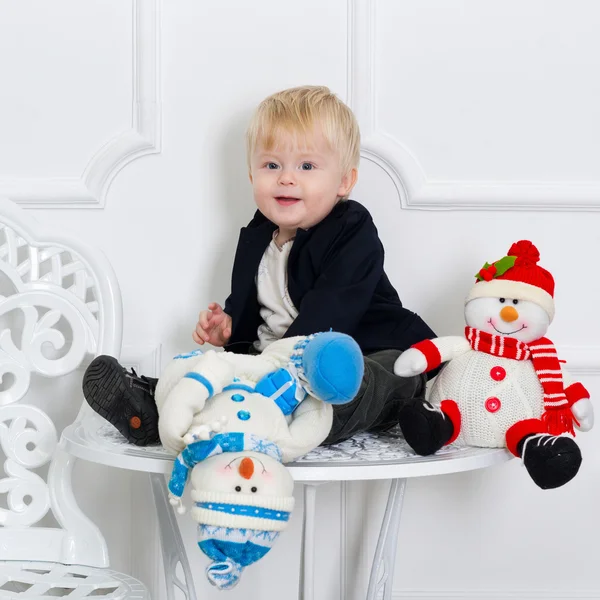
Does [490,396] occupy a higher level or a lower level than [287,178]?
lower

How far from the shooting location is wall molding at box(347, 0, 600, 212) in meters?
1.43

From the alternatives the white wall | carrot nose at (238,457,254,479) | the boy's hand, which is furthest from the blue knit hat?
the white wall

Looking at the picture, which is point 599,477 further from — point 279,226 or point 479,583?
point 279,226

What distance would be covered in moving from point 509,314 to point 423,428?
20 cm

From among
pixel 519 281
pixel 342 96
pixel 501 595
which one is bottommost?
pixel 501 595

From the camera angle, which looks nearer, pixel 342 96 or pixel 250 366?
pixel 250 366

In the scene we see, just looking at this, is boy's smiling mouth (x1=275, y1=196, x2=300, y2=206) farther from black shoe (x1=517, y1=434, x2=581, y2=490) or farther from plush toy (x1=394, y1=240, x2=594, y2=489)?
black shoe (x1=517, y1=434, x2=581, y2=490)

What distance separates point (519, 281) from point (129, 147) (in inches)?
27.4

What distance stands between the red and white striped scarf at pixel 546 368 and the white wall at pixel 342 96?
1.16 ft

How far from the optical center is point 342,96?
4.73ft

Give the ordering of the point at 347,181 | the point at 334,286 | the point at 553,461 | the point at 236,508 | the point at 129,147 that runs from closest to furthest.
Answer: the point at 236,508
the point at 553,461
the point at 334,286
the point at 347,181
the point at 129,147

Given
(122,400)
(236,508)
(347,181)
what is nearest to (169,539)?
(122,400)

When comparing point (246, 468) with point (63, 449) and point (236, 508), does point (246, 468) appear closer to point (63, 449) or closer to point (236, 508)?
point (236, 508)

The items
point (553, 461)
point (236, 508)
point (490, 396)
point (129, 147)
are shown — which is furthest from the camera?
point (129, 147)
